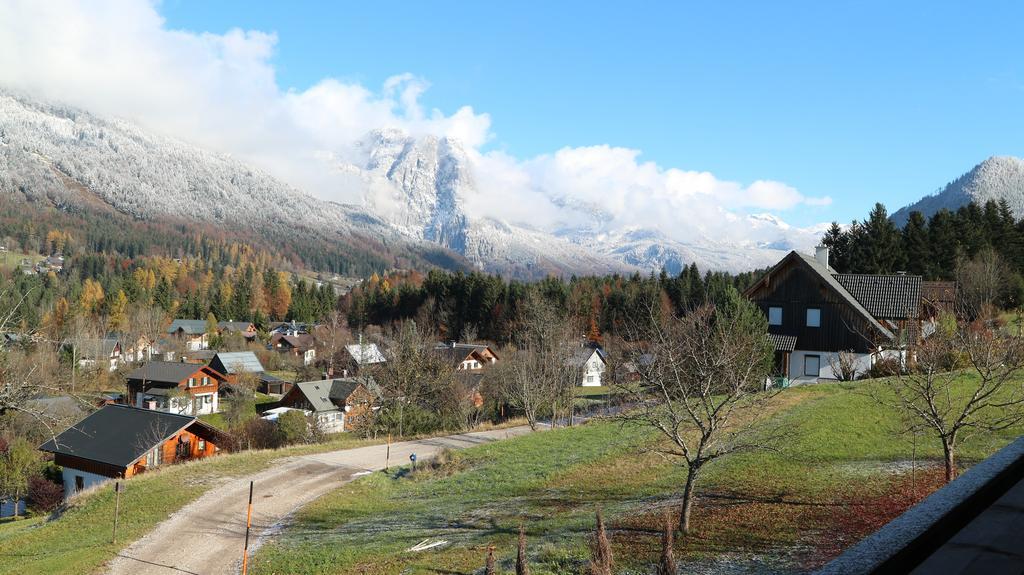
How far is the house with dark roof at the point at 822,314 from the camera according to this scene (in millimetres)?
37406

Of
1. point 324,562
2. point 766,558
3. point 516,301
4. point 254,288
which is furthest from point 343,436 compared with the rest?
point 254,288

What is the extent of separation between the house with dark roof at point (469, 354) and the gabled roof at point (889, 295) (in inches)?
1500

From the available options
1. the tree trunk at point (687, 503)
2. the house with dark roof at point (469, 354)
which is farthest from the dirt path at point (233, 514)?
the house with dark roof at point (469, 354)

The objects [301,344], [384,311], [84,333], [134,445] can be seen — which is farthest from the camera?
[384,311]

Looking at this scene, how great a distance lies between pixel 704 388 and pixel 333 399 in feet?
174

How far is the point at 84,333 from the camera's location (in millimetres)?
75938

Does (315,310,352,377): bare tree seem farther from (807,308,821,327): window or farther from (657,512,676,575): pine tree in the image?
(657,512,676,575): pine tree

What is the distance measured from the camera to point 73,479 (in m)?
39.7

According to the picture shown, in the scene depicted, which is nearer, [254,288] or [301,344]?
[301,344]

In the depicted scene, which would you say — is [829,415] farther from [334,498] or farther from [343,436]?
[343,436]

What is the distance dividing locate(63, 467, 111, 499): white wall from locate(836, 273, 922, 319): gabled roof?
51095 millimetres

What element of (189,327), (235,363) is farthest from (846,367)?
(189,327)

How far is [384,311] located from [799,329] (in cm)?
8807

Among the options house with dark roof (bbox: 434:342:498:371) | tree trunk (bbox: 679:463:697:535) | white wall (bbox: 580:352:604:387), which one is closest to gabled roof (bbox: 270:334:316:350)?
house with dark roof (bbox: 434:342:498:371)
